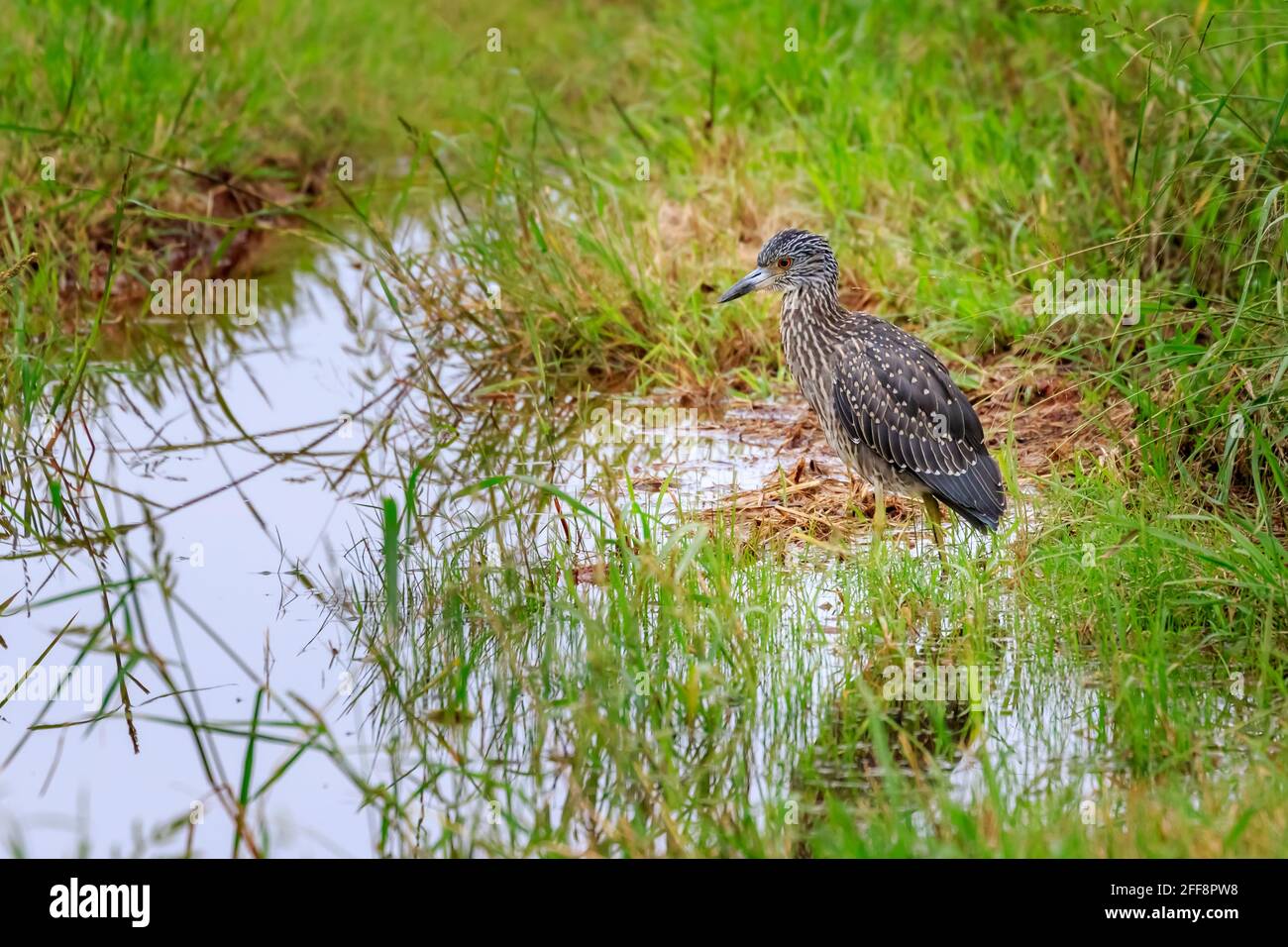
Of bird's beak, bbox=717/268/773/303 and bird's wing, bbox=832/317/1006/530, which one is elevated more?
bird's beak, bbox=717/268/773/303

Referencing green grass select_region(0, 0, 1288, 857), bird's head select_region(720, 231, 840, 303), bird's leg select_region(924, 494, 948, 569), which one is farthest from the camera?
bird's head select_region(720, 231, 840, 303)

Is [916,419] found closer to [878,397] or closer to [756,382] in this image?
[878,397]

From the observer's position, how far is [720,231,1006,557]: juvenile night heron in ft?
21.3

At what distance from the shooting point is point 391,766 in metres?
4.96

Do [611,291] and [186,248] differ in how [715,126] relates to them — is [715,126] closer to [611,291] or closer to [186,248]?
[611,291]

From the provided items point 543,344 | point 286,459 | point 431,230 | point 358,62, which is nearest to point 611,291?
point 543,344

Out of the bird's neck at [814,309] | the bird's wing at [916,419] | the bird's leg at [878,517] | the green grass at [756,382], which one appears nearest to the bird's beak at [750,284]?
A: the bird's neck at [814,309]

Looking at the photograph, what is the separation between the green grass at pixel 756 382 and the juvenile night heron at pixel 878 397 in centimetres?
28

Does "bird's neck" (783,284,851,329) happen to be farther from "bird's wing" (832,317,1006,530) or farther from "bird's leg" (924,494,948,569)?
"bird's leg" (924,494,948,569)

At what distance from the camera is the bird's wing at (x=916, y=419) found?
21.2 feet

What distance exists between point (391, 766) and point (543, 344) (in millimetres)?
4130

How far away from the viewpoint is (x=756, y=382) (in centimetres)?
856

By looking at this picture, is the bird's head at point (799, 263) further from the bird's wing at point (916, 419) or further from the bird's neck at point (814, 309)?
the bird's wing at point (916, 419)

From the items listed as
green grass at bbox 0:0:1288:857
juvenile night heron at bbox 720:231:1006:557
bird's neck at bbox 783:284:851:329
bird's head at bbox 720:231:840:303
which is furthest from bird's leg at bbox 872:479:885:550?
bird's head at bbox 720:231:840:303
